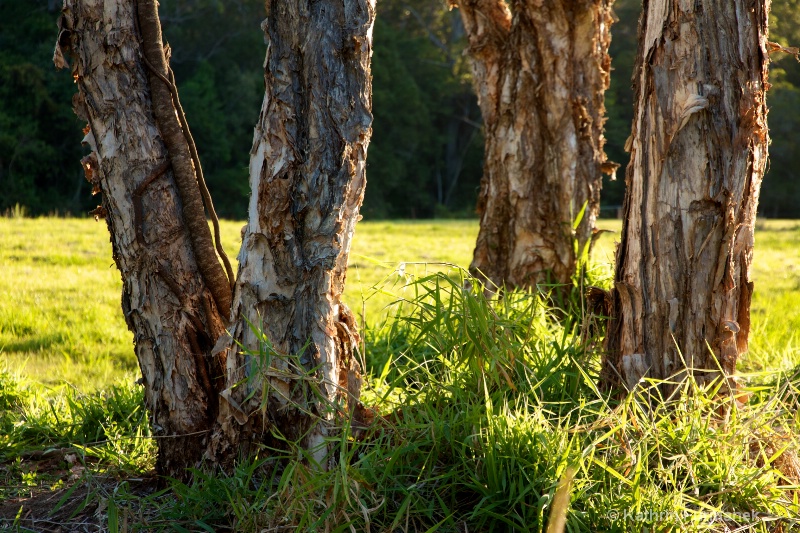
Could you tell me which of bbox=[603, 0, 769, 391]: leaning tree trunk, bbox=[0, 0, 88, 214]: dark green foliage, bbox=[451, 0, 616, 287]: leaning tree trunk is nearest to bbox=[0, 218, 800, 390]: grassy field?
bbox=[451, 0, 616, 287]: leaning tree trunk

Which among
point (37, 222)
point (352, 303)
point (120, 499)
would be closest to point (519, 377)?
point (120, 499)

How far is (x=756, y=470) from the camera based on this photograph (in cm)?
243

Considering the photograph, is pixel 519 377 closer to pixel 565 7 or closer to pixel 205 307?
pixel 205 307

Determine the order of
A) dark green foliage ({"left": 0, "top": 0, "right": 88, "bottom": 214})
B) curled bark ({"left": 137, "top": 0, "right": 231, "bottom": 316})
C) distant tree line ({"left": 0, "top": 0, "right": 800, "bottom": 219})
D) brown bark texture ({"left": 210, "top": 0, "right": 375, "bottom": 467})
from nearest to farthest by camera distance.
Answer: brown bark texture ({"left": 210, "top": 0, "right": 375, "bottom": 467}), curled bark ({"left": 137, "top": 0, "right": 231, "bottom": 316}), dark green foliage ({"left": 0, "top": 0, "right": 88, "bottom": 214}), distant tree line ({"left": 0, "top": 0, "right": 800, "bottom": 219})

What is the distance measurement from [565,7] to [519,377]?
2.73 metres

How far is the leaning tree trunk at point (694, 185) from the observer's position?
105 inches

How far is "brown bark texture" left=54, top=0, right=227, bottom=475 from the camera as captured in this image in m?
2.53

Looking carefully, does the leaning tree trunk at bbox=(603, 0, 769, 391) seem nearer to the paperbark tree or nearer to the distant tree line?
the paperbark tree

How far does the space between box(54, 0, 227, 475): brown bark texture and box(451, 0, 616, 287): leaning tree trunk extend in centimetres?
235

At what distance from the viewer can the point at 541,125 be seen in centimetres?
462

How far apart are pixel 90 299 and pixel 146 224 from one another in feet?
11.1

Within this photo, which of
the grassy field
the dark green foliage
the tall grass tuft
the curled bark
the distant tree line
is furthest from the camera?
the distant tree line

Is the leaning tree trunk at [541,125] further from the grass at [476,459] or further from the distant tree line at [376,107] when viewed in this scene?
the distant tree line at [376,107]

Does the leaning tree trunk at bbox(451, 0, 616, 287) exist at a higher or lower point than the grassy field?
higher
